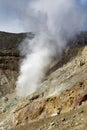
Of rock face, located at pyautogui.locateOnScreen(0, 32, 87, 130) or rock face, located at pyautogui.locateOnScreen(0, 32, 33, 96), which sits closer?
rock face, located at pyautogui.locateOnScreen(0, 32, 87, 130)

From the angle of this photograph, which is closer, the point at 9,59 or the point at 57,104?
the point at 57,104

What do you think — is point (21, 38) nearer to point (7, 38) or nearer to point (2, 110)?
point (7, 38)

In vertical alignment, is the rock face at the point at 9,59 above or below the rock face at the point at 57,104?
above

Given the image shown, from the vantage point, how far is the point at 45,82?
203 ft

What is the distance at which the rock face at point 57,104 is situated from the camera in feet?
149

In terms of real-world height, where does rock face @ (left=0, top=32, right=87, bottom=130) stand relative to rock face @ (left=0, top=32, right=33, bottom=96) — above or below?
below

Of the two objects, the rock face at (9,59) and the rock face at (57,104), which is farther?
the rock face at (9,59)

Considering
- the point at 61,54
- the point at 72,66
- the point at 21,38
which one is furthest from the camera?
the point at 21,38

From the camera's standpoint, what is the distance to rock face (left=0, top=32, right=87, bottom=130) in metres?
45.4

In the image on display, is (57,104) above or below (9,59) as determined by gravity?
below

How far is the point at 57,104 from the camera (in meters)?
52.1

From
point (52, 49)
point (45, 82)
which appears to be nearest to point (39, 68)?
point (52, 49)

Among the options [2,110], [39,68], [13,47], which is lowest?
[2,110]

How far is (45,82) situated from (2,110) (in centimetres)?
695
